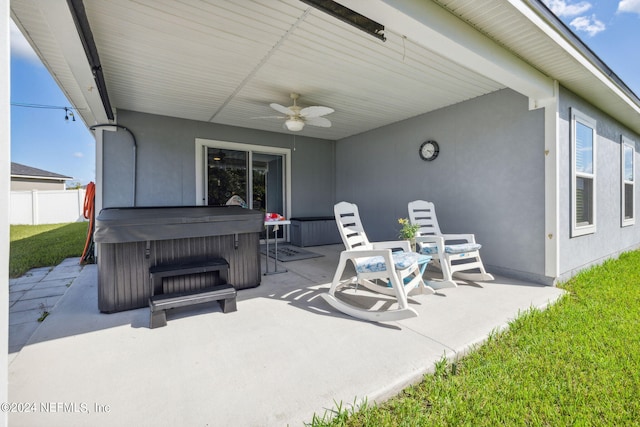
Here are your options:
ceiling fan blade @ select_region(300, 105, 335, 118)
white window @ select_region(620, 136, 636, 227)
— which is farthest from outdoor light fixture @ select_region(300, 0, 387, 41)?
white window @ select_region(620, 136, 636, 227)

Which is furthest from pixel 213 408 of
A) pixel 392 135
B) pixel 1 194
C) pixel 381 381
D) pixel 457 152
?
pixel 392 135

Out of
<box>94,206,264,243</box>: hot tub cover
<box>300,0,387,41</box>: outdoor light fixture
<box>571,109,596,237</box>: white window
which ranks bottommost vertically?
<box>94,206,264,243</box>: hot tub cover

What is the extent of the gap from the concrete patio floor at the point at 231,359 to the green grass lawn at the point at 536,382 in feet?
0.36

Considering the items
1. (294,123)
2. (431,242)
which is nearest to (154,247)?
(294,123)

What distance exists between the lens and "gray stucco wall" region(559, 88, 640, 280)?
3.70 m

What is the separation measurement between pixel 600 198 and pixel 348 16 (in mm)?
5105

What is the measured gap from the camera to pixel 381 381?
1.73 metres

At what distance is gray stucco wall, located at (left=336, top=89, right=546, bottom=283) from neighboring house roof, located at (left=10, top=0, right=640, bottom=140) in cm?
32

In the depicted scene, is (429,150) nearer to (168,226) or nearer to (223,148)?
(223,148)

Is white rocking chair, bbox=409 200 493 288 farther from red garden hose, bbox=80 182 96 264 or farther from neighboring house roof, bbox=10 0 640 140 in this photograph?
red garden hose, bbox=80 182 96 264

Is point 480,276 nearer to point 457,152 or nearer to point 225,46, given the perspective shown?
point 457,152

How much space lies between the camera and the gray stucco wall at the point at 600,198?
370 centimetres

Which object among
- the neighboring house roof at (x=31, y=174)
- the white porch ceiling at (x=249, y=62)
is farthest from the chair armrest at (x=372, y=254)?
the neighboring house roof at (x=31, y=174)

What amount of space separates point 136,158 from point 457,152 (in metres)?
5.42
